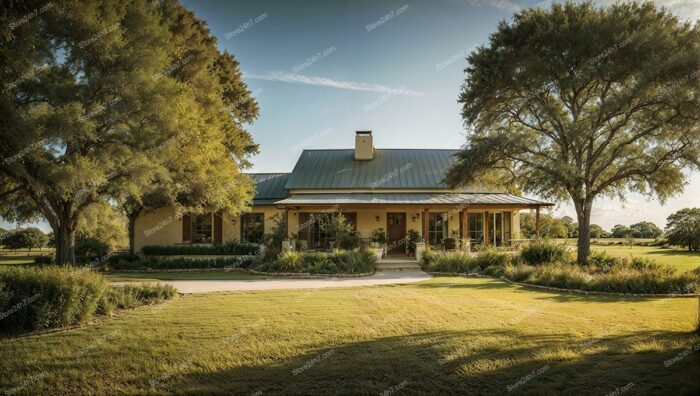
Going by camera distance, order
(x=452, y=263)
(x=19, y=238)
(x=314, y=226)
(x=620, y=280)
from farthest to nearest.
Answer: (x=19, y=238)
(x=314, y=226)
(x=452, y=263)
(x=620, y=280)

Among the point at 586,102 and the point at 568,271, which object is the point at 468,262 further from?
the point at 586,102

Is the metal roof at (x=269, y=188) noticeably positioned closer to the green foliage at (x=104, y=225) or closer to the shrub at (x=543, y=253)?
the green foliage at (x=104, y=225)

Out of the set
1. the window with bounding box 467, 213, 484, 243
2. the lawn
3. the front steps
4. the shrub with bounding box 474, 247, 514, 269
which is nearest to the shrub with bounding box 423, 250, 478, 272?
the shrub with bounding box 474, 247, 514, 269

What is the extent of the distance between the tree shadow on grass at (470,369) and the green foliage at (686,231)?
23.1 metres

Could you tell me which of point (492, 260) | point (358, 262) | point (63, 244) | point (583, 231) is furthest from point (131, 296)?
point (583, 231)

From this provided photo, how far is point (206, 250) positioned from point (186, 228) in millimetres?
3728

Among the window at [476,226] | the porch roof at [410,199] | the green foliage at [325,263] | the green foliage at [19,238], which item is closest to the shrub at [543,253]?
the porch roof at [410,199]

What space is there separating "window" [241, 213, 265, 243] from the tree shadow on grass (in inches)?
679

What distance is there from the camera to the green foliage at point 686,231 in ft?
72.2

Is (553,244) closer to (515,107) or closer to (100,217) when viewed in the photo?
(515,107)

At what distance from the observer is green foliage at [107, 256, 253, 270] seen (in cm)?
1695

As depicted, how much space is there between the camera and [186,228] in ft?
70.2

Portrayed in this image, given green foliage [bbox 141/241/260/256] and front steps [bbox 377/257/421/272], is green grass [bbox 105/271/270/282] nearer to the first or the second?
green foliage [bbox 141/241/260/256]

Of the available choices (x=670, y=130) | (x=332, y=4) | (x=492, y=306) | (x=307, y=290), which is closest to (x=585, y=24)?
(x=670, y=130)
